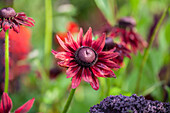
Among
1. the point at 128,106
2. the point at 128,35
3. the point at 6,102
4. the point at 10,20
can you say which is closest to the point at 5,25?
the point at 10,20

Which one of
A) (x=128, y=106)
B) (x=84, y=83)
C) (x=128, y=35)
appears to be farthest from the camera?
(x=84, y=83)

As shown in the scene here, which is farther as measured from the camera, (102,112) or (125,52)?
(125,52)

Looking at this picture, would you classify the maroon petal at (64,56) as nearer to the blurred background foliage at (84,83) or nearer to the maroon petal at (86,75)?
the maroon petal at (86,75)

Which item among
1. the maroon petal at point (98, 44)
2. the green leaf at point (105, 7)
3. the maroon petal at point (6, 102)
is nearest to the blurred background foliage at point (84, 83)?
the green leaf at point (105, 7)

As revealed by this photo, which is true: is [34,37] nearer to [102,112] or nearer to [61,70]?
[61,70]

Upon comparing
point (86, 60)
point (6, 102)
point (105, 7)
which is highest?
point (105, 7)

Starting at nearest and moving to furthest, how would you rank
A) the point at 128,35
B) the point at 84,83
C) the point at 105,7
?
the point at 105,7, the point at 128,35, the point at 84,83

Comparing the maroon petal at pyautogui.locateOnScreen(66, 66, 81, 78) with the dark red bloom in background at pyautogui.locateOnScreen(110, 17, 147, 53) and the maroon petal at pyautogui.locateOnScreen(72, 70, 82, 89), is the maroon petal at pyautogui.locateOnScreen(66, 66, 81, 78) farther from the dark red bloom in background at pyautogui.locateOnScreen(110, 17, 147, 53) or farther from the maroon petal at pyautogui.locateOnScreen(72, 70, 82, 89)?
the dark red bloom in background at pyautogui.locateOnScreen(110, 17, 147, 53)

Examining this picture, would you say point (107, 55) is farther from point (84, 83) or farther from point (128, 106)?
point (84, 83)

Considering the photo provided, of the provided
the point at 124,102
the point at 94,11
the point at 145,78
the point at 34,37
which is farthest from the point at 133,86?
the point at 94,11
